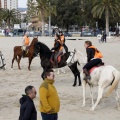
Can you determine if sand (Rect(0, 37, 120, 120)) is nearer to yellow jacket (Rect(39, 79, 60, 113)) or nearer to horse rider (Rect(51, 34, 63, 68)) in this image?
horse rider (Rect(51, 34, 63, 68))

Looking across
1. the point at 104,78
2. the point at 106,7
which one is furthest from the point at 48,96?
the point at 106,7

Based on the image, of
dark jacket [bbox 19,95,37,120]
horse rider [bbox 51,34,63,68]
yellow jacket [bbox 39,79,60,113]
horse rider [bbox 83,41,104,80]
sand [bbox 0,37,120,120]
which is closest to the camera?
dark jacket [bbox 19,95,37,120]

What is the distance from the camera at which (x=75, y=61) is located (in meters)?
15.3

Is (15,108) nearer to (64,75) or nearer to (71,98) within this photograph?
(71,98)

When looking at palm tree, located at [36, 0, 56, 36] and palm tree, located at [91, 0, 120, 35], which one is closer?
palm tree, located at [91, 0, 120, 35]

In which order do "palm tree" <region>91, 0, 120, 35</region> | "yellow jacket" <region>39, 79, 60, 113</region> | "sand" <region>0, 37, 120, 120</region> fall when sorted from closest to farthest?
"yellow jacket" <region>39, 79, 60, 113</region> → "sand" <region>0, 37, 120, 120</region> → "palm tree" <region>91, 0, 120, 35</region>

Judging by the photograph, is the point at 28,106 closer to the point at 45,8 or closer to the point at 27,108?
the point at 27,108

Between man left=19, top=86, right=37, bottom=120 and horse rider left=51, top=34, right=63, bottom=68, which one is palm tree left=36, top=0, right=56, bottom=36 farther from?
man left=19, top=86, right=37, bottom=120

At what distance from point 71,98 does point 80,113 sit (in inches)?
86.1

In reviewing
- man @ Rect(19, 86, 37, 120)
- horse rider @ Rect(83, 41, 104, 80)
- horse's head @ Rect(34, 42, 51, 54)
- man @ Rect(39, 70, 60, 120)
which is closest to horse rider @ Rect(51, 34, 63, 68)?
horse's head @ Rect(34, 42, 51, 54)

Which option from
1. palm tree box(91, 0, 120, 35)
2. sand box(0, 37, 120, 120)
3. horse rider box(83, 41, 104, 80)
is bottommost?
sand box(0, 37, 120, 120)

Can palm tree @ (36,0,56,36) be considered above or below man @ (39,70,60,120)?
above

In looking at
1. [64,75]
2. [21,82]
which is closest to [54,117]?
[21,82]

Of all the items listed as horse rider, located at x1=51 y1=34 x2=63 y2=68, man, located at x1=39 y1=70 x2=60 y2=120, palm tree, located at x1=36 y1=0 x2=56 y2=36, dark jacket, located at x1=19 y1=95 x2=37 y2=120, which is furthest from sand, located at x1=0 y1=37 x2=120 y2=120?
palm tree, located at x1=36 y1=0 x2=56 y2=36
